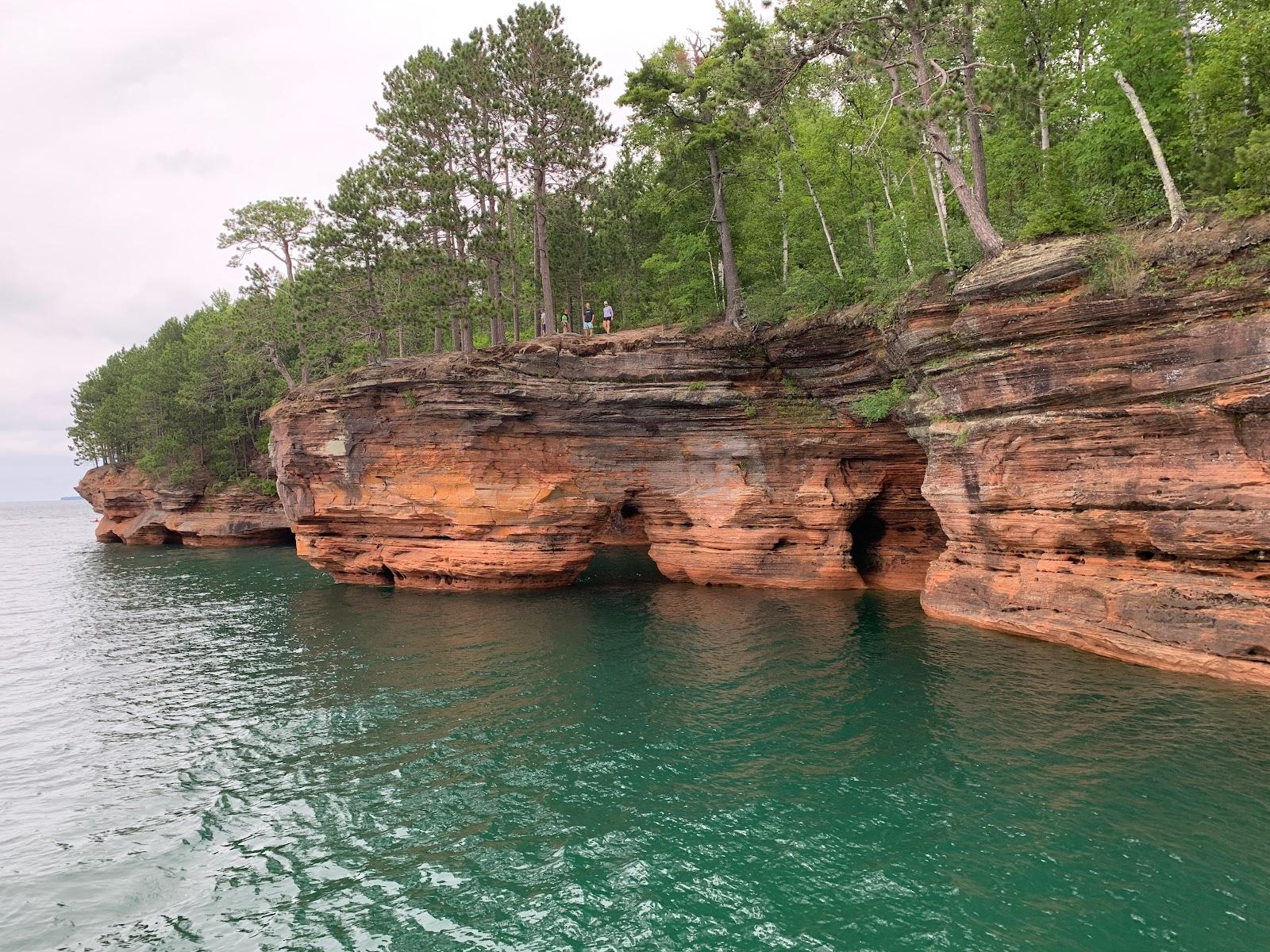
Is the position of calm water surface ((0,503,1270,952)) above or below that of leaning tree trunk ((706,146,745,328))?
below

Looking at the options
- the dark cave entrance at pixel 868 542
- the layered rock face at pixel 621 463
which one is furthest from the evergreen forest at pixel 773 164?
the dark cave entrance at pixel 868 542

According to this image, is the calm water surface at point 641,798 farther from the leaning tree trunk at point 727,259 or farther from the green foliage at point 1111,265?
the leaning tree trunk at point 727,259

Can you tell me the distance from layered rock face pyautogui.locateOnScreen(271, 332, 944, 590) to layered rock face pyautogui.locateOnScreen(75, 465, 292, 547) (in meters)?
23.0

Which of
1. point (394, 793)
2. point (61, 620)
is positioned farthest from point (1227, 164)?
point (61, 620)

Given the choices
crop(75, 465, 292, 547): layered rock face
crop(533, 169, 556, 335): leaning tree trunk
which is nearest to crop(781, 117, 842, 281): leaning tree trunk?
crop(533, 169, 556, 335): leaning tree trunk

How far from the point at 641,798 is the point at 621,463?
1544cm

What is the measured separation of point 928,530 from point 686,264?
48.4 feet

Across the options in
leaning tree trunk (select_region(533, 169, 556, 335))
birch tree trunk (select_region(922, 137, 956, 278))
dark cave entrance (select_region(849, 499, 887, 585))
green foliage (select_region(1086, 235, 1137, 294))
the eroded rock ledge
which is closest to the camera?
the eroded rock ledge

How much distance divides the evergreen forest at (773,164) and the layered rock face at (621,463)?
10.0 feet

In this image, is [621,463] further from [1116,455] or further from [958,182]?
[1116,455]

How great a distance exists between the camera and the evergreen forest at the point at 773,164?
1569 centimetres

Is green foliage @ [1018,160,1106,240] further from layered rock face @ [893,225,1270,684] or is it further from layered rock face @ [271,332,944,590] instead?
layered rock face @ [271,332,944,590]

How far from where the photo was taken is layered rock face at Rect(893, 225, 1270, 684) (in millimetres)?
12250

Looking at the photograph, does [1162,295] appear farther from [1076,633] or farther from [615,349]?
[615,349]
